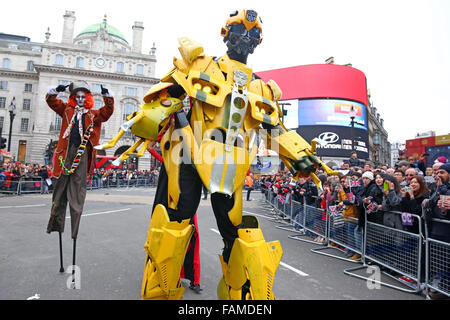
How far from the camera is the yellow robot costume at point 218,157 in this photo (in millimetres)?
2279

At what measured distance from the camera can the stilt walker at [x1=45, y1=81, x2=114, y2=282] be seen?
3.21 m

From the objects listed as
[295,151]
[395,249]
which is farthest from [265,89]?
[395,249]

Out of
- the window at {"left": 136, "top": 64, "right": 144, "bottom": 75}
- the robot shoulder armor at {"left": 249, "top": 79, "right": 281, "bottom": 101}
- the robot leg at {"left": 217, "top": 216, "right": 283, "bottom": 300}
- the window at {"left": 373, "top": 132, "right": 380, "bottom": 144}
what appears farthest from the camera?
the window at {"left": 373, "top": 132, "right": 380, "bottom": 144}

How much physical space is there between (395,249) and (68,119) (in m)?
5.06

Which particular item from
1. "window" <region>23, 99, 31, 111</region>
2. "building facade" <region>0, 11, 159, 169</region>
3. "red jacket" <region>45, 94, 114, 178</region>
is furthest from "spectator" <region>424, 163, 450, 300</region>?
"window" <region>23, 99, 31, 111</region>

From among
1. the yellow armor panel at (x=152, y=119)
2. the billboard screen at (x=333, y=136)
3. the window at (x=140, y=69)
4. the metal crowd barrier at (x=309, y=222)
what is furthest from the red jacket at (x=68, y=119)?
the window at (x=140, y=69)

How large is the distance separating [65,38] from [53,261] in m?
45.6

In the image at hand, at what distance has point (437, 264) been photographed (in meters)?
3.64

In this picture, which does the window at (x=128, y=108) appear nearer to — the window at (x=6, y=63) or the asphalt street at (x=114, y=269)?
the window at (x=6, y=63)

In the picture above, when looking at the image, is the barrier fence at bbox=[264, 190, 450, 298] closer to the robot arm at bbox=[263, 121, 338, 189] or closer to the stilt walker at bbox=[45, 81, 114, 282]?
the robot arm at bbox=[263, 121, 338, 189]

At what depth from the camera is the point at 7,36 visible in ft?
166

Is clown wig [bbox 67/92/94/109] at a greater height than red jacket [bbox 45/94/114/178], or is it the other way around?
clown wig [bbox 67/92/94/109]

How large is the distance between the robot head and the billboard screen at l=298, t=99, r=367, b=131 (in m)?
33.3

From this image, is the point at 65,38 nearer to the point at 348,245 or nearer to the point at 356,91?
the point at 356,91
